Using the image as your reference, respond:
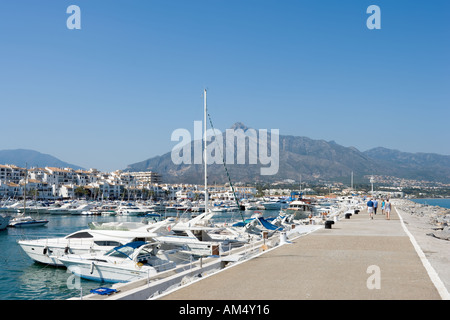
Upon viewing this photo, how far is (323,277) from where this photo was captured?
34.8 ft

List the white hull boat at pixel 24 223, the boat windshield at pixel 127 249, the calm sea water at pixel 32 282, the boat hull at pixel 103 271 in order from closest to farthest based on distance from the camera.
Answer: the boat hull at pixel 103 271, the calm sea water at pixel 32 282, the boat windshield at pixel 127 249, the white hull boat at pixel 24 223

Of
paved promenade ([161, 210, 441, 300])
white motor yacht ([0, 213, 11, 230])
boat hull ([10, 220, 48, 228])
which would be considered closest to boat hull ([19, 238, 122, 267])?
paved promenade ([161, 210, 441, 300])

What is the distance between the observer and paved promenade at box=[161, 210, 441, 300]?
883 cm

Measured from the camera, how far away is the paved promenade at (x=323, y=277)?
29.0ft

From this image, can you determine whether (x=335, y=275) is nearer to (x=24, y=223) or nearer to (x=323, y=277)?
(x=323, y=277)

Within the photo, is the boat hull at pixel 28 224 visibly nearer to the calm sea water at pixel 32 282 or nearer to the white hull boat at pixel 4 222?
the white hull boat at pixel 4 222

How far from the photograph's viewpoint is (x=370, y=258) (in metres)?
13.8

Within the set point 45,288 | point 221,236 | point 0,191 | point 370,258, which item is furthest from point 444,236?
point 0,191

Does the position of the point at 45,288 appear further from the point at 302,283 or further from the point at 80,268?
the point at 302,283

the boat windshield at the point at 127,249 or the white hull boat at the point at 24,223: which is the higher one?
Result: the boat windshield at the point at 127,249

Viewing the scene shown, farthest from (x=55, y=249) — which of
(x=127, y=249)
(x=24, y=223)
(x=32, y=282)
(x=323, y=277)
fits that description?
(x=24, y=223)

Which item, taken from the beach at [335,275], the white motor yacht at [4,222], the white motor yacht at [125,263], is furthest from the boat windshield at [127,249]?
the white motor yacht at [4,222]

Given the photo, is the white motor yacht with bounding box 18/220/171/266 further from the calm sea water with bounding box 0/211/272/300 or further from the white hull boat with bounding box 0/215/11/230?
the white hull boat with bounding box 0/215/11/230

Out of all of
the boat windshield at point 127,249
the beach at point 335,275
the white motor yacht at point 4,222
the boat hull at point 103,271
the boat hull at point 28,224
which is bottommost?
the boat hull at point 28,224
